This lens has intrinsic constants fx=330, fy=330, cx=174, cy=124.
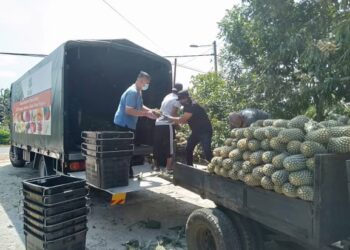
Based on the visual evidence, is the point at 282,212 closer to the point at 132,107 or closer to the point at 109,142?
the point at 109,142

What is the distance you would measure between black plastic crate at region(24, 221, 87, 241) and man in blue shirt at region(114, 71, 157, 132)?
1.81 m

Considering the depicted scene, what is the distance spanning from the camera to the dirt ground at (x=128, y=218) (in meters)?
4.52

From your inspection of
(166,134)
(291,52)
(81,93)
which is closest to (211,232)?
(166,134)

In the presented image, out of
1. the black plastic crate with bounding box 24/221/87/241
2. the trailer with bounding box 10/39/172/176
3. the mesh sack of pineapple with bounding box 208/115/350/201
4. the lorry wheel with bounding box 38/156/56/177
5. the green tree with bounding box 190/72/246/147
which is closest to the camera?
the mesh sack of pineapple with bounding box 208/115/350/201

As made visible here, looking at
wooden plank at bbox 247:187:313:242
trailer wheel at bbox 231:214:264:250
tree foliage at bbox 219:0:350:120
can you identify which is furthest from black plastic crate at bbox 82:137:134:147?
tree foliage at bbox 219:0:350:120

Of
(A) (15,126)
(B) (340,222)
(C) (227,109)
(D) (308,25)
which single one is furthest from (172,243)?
(A) (15,126)

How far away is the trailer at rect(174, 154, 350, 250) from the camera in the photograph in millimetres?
2197

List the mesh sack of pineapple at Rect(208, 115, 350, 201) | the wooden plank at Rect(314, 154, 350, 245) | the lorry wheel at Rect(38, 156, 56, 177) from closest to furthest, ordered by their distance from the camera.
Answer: the wooden plank at Rect(314, 154, 350, 245) → the mesh sack of pineapple at Rect(208, 115, 350, 201) → the lorry wheel at Rect(38, 156, 56, 177)

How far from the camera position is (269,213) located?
261 centimetres

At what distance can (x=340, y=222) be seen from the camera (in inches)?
89.9

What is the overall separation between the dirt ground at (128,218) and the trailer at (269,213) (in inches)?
43.7

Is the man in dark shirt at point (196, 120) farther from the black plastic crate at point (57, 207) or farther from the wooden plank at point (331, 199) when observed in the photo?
the wooden plank at point (331, 199)

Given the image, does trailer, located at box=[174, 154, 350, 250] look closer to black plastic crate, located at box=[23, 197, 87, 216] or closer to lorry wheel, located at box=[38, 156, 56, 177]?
black plastic crate, located at box=[23, 197, 87, 216]

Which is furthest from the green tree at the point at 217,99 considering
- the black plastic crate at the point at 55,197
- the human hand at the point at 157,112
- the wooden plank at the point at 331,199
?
the wooden plank at the point at 331,199
